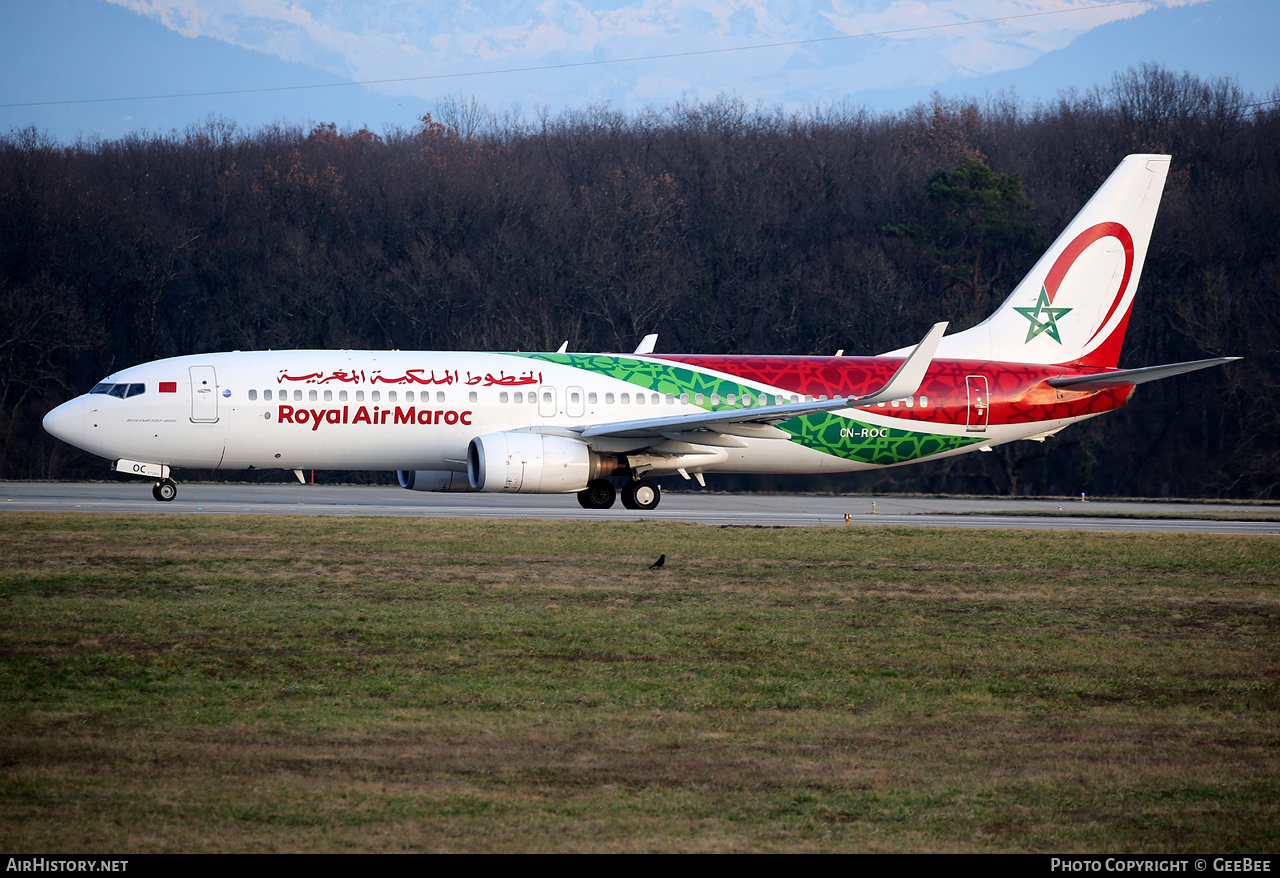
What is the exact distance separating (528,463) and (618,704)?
1596 centimetres

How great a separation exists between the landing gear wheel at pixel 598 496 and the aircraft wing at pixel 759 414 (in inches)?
58.7

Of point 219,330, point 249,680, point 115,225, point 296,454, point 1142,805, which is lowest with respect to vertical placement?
point 1142,805

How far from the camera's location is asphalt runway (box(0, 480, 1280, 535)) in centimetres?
2698

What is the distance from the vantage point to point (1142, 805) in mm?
7695

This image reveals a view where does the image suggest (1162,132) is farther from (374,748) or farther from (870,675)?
(374,748)

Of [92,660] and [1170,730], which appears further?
[92,660]

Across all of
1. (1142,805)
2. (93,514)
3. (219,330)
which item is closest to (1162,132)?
(219,330)

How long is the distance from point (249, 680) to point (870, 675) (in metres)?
5.41

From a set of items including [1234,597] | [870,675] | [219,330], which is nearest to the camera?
[870,675]

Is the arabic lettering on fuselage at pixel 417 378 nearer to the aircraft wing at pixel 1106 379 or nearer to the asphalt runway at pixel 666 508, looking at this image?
the asphalt runway at pixel 666 508

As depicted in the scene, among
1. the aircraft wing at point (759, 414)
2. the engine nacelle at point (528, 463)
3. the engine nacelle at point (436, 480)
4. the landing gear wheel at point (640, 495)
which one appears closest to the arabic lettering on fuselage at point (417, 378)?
the engine nacelle at point (528, 463)

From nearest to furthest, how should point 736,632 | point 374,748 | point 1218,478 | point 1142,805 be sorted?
point 1142,805 → point 374,748 → point 736,632 → point 1218,478

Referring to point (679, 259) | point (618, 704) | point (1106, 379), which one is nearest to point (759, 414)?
point (1106, 379)

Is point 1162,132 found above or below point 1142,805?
above
